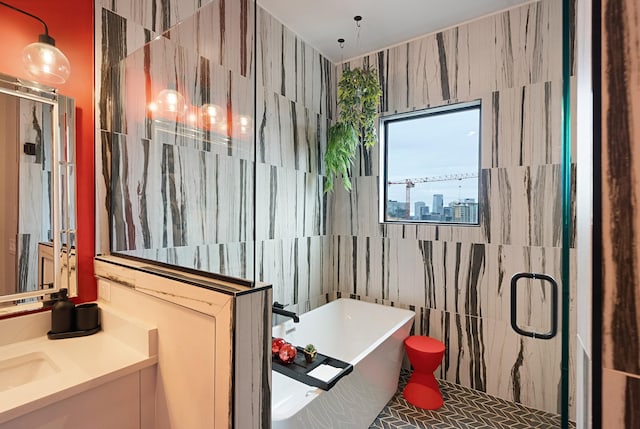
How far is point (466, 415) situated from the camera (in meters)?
2.28

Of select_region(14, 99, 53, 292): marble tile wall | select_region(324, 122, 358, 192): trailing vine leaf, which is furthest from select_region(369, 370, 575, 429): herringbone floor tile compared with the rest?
select_region(14, 99, 53, 292): marble tile wall

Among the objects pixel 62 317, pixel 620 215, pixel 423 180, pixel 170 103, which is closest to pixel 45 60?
pixel 170 103

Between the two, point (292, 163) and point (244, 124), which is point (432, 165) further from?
point (244, 124)

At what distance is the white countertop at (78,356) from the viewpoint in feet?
3.25

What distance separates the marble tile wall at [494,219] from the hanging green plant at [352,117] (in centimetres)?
26

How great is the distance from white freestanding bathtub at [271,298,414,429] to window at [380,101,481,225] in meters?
0.97

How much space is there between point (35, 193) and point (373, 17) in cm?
261

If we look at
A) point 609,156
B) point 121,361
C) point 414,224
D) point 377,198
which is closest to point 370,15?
point 377,198

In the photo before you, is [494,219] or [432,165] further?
[432,165]

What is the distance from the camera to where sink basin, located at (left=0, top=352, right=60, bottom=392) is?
1229 mm

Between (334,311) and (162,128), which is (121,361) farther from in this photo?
(334,311)

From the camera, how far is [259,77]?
252 cm

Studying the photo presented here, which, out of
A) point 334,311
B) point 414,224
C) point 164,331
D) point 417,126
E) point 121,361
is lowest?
point 334,311

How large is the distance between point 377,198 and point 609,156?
2654 mm
